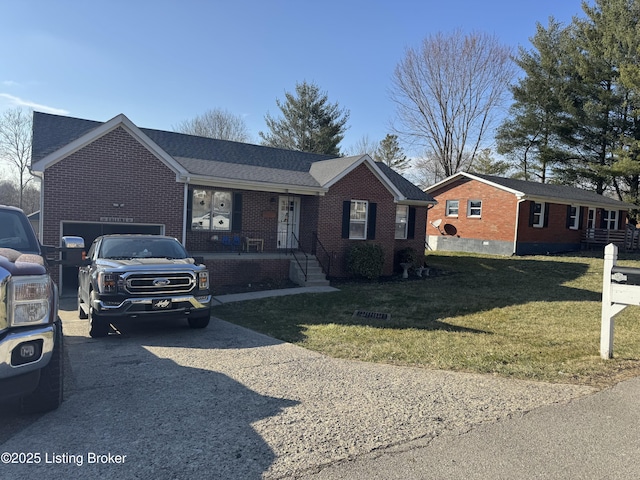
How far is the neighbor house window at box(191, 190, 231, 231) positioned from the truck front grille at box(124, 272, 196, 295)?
7353 millimetres

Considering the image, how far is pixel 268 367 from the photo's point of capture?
5.70 metres

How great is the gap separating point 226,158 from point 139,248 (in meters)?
8.58

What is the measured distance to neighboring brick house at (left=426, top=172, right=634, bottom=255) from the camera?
23.0 m

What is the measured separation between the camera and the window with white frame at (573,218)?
25844 mm

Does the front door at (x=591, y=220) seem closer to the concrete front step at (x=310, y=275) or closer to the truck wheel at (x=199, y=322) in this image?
the concrete front step at (x=310, y=275)

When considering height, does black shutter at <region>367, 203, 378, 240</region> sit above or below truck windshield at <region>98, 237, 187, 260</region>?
above

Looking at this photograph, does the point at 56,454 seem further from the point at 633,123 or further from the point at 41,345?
the point at 633,123

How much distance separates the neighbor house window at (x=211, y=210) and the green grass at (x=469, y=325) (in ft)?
15.1

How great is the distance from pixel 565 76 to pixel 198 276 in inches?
1345

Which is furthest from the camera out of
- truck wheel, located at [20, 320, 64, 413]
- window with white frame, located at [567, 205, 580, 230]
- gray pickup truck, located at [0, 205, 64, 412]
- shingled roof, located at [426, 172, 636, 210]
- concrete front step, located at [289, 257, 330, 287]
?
window with white frame, located at [567, 205, 580, 230]

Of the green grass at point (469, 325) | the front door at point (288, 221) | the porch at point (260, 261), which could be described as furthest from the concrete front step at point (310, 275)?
the front door at point (288, 221)

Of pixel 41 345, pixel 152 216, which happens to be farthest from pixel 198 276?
pixel 152 216

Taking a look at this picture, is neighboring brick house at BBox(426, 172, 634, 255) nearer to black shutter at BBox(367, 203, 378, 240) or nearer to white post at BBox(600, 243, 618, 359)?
black shutter at BBox(367, 203, 378, 240)

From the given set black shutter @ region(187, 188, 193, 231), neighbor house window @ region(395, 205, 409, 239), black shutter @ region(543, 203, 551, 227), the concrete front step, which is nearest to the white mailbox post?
the concrete front step
